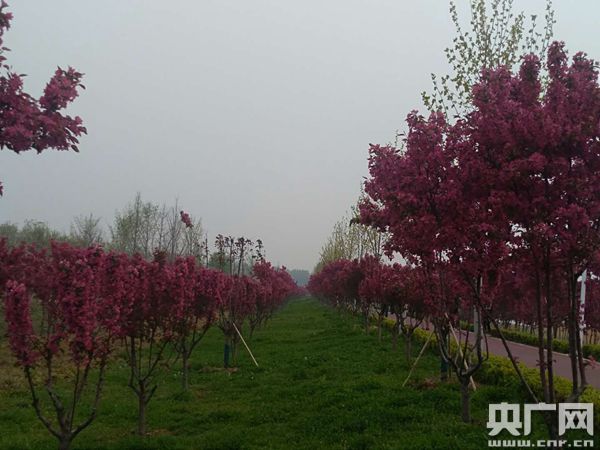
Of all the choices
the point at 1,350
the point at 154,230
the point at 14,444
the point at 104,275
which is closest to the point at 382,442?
the point at 104,275

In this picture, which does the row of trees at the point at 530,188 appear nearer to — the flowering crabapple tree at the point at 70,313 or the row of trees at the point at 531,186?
the row of trees at the point at 531,186

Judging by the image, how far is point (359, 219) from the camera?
8.98 m

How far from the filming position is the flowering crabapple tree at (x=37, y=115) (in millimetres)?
3658

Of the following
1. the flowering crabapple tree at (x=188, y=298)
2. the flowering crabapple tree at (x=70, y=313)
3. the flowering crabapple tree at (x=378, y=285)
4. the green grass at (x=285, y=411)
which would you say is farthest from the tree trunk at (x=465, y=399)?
the flowering crabapple tree at (x=378, y=285)

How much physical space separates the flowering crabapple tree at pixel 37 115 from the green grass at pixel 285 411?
4.79m

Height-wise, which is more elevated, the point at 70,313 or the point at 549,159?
the point at 549,159

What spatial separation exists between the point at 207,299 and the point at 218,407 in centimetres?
264

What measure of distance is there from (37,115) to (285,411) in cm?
670

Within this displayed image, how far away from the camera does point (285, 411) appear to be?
29.2ft

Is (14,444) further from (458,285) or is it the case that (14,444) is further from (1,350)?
(1,350)

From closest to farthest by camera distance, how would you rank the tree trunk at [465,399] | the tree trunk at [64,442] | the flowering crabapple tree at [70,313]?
the flowering crabapple tree at [70,313] < the tree trunk at [64,442] < the tree trunk at [465,399]

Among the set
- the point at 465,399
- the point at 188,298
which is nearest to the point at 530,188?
the point at 465,399

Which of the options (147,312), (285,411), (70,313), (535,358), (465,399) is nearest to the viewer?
(70,313)

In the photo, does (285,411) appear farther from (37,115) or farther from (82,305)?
(37,115)
